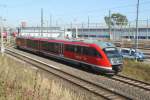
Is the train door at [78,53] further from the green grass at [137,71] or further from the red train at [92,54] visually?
the green grass at [137,71]

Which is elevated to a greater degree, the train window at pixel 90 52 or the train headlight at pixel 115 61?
the train window at pixel 90 52

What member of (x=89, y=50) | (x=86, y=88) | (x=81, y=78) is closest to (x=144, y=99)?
(x=86, y=88)

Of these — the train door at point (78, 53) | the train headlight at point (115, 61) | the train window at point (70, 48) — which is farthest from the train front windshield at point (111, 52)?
the train window at point (70, 48)

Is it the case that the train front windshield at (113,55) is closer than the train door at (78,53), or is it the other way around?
the train front windshield at (113,55)

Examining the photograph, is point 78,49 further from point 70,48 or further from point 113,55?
point 113,55

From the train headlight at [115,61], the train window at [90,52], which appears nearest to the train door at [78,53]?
the train window at [90,52]

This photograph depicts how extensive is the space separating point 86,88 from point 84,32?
88420 mm

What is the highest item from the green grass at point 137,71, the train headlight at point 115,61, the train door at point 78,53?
the train door at point 78,53

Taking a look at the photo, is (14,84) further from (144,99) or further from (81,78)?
(81,78)

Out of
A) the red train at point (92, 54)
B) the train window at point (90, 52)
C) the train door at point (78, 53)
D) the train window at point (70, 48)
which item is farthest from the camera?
the train window at point (70, 48)

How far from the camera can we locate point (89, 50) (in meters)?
23.3

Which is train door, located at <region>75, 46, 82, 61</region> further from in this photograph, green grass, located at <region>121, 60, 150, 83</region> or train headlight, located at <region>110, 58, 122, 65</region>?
green grass, located at <region>121, 60, 150, 83</region>

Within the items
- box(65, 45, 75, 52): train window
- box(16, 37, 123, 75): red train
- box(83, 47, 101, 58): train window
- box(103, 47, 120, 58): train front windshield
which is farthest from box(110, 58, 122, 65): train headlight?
box(65, 45, 75, 52): train window

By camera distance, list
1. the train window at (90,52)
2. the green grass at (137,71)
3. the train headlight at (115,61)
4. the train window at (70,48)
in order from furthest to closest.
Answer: the train window at (70,48)
the green grass at (137,71)
the train window at (90,52)
the train headlight at (115,61)
